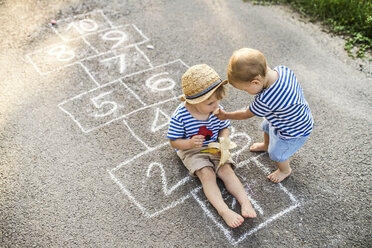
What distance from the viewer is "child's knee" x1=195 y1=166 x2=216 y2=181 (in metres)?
2.71

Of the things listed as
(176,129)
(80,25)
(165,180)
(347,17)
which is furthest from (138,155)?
(347,17)

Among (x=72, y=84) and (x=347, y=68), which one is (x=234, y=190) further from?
(x=347, y=68)

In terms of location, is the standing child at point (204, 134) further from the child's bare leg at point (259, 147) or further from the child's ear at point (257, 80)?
the child's bare leg at point (259, 147)

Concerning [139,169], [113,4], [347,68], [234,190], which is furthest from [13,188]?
[347,68]

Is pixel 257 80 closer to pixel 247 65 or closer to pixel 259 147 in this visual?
pixel 247 65

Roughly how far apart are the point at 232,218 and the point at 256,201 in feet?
1.16

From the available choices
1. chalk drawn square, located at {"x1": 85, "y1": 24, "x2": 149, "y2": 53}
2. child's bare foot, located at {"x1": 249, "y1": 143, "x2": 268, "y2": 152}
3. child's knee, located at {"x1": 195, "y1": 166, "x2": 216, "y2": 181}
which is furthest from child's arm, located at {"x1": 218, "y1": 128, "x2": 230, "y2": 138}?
chalk drawn square, located at {"x1": 85, "y1": 24, "x2": 149, "y2": 53}

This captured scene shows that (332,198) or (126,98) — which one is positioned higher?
(126,98)

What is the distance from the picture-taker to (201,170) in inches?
Answer: 108

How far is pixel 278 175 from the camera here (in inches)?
113

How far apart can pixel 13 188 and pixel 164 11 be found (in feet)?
11.4

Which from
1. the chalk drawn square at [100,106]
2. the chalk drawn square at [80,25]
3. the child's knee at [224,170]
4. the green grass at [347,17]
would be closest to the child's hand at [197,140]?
the child's knee at [224,170]

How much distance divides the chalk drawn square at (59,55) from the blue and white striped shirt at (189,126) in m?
2.07

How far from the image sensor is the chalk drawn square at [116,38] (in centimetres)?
429
